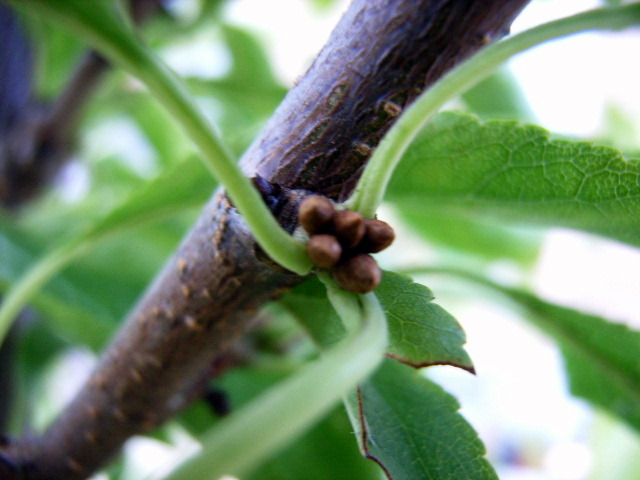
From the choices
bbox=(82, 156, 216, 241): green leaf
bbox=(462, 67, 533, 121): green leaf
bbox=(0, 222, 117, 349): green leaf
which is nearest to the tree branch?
bbox=(0, 222, 117, 349): green leaf

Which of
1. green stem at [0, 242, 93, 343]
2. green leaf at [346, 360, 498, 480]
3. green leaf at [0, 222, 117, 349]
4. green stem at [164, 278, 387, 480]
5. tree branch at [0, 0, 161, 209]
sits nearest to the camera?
green stem at [164, 278, 387, 480]

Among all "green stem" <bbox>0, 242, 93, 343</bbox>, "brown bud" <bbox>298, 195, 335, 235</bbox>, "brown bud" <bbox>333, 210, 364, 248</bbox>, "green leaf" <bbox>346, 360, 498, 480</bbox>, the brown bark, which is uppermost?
"green stem" <bbox>0, 242, 93, 343</bbox>

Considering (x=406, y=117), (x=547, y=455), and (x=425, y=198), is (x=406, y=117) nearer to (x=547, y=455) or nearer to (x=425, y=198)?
(x=425, y=198)

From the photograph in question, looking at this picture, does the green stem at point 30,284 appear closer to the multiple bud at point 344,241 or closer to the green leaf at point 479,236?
the multiple bud at point 344,241

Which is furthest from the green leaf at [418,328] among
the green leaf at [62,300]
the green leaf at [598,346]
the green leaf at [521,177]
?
the green leaf at [62,300]

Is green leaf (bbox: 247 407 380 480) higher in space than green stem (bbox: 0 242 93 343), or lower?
lower

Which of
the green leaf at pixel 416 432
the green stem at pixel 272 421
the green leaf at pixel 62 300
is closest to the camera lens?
the green stem at pixel 272 421

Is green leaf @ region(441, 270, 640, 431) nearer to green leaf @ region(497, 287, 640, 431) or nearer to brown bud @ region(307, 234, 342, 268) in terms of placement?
green leaf @ region(497, 287, 640, 431)

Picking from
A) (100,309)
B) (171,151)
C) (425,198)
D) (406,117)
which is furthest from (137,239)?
(406,117)
